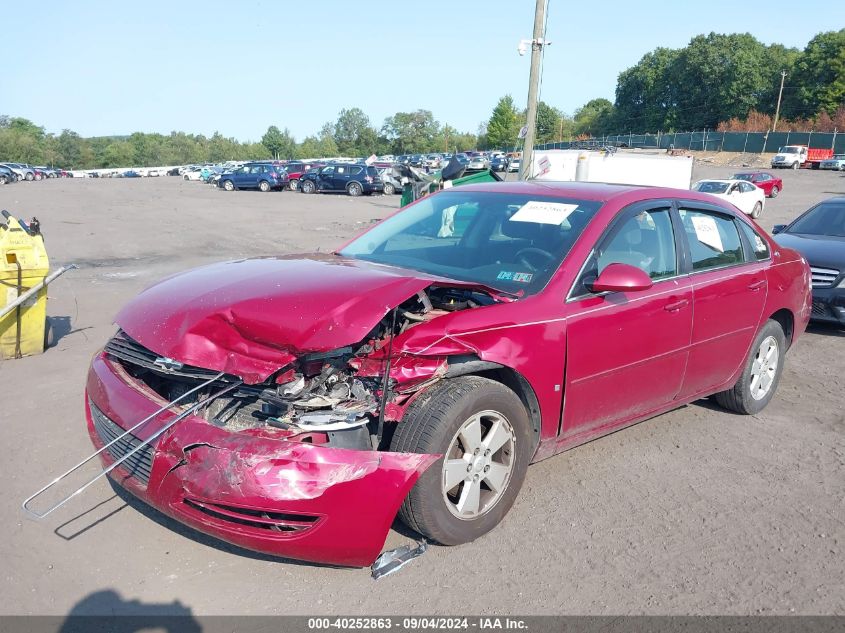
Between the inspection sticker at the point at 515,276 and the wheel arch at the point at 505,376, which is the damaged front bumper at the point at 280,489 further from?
the inspection sticker at the point at 515,276

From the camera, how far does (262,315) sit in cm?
307

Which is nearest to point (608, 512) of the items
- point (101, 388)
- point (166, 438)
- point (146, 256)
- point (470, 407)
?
point (470, 407)

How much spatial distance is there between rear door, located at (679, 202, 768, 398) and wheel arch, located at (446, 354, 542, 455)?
1.41 meters

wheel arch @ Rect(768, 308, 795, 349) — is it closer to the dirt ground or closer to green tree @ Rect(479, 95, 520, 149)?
the dirt ground

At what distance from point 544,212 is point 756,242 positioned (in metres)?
2.01

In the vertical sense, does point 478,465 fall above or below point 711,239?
below

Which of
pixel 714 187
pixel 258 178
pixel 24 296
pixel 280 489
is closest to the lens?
pixel 280 489

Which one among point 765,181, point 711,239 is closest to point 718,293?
point 711,239

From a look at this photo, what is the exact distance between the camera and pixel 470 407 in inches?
122

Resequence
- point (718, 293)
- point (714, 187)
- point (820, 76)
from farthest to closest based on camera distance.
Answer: point (820, 76) → point (714, 187) → point (718, 293)

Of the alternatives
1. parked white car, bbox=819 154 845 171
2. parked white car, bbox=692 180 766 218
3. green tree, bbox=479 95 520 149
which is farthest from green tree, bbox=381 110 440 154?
parked white car, bbox=692 180 766 218

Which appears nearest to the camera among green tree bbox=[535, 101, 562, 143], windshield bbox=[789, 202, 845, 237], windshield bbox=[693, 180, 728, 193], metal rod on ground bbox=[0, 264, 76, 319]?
metal rod on ground bbox=[0, 264, 76, 319]

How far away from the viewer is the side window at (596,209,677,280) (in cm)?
394

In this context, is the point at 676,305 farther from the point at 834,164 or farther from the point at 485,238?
the point at 834,164
